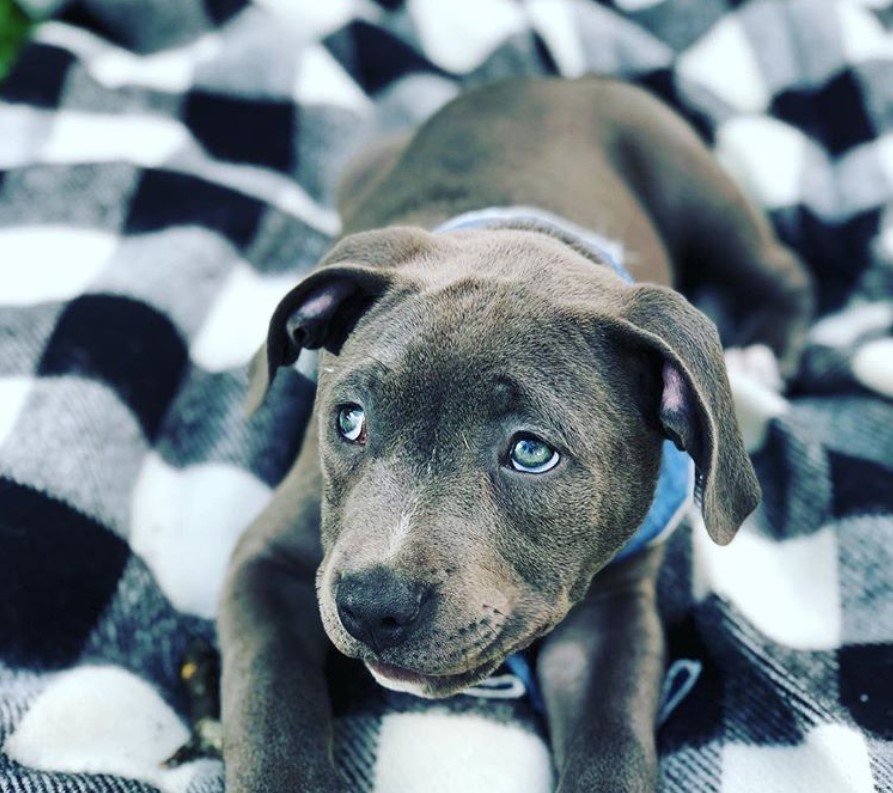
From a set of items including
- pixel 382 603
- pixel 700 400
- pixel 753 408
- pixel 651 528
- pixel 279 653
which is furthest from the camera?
pixel 753 408

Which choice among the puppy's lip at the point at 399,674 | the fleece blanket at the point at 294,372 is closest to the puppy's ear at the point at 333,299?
the fleece blanket at the point at 294,372

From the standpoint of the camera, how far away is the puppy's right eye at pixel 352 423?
7.78ft

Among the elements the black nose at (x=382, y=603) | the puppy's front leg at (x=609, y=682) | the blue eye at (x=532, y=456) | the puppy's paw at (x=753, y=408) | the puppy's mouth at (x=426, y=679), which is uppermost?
the blue eye at (x=532, y=456)

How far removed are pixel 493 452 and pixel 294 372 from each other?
1.41 metres

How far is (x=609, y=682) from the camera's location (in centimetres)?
263

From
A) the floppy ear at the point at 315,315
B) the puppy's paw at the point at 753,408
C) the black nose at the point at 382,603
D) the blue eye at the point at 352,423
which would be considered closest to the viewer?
the black nose at the point at 382,603

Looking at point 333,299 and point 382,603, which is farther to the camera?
point 333,299

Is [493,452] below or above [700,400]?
below

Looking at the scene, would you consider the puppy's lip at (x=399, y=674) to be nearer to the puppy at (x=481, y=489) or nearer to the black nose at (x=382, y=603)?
the puppy at (x=481, y=489)

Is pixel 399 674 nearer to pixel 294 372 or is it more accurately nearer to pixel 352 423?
pixel 352 423

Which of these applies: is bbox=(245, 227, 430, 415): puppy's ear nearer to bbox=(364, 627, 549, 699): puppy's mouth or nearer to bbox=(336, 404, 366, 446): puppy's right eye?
bbox=(336, 404, 366, 446): puppy's right eye

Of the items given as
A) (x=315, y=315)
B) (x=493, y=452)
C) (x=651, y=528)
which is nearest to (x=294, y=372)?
(x=315, y=315)

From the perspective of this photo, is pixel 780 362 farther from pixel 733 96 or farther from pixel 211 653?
pixel 211 653

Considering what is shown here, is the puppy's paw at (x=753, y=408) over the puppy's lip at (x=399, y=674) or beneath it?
beneath
